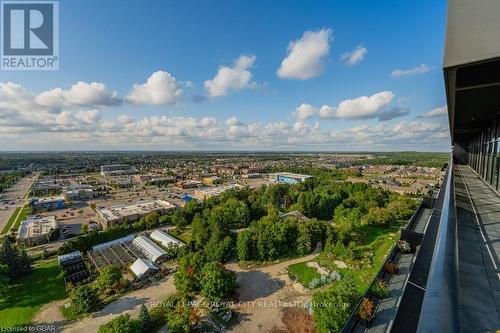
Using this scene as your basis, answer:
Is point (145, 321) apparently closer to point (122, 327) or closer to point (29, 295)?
point (122, 327)

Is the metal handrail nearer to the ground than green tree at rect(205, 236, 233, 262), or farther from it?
farther from it

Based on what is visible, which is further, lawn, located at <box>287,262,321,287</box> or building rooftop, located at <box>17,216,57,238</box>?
building rooftop, located at <box>17,216,57,238</box>

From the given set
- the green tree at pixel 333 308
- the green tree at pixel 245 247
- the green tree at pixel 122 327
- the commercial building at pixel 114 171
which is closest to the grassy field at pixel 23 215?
the green tree at pixel 122 327

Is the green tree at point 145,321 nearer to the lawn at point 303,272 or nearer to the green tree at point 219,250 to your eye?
the green tree at point 219,250

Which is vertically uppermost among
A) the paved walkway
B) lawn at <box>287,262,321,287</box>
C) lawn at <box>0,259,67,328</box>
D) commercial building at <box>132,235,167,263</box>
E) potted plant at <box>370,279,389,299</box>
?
the paved walkway

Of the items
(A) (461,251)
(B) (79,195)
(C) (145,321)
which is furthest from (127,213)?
(A) (461,251)

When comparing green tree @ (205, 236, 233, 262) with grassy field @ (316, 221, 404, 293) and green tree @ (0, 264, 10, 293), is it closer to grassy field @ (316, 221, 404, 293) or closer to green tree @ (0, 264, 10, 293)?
grassy field @ (316, 221, 404, 293)

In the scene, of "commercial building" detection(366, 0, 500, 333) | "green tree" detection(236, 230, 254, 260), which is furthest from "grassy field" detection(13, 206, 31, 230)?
"commercial building" detection(366, 0, 500, 333)
